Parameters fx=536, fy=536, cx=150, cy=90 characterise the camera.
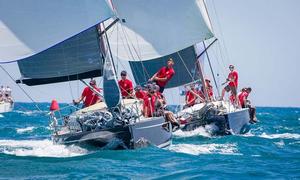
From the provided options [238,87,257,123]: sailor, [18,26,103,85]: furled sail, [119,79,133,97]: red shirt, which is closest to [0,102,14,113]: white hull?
[238,87,257,123]: sailor

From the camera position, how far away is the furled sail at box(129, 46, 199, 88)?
24.5 meters

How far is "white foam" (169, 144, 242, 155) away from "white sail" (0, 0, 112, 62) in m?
4.43

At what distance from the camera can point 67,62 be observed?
15719 millimetres

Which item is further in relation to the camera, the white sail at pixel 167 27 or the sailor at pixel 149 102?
the white sail at pixel 167 27

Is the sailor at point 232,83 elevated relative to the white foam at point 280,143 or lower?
elevated

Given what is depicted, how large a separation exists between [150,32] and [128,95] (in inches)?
252

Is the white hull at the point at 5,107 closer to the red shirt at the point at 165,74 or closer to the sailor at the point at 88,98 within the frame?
the red shirt at the point at 165,74

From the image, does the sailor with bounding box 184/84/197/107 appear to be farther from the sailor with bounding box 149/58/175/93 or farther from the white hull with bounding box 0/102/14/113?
the white hull with bounding box 0/102/14/113

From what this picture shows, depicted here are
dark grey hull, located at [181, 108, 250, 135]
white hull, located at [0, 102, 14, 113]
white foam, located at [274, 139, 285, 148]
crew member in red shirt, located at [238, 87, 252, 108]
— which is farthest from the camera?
white hull, located at [0, 102, 14, 113]

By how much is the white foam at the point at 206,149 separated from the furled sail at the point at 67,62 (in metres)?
3.25

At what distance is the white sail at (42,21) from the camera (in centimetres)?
1395

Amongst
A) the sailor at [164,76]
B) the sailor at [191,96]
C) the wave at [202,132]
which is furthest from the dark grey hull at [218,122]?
the sailor at [164,76]

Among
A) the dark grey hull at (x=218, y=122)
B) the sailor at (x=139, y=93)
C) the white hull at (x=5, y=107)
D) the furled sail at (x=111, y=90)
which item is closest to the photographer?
the furled sail at (x=111, y=90)

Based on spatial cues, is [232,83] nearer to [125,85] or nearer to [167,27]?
[167,27]
